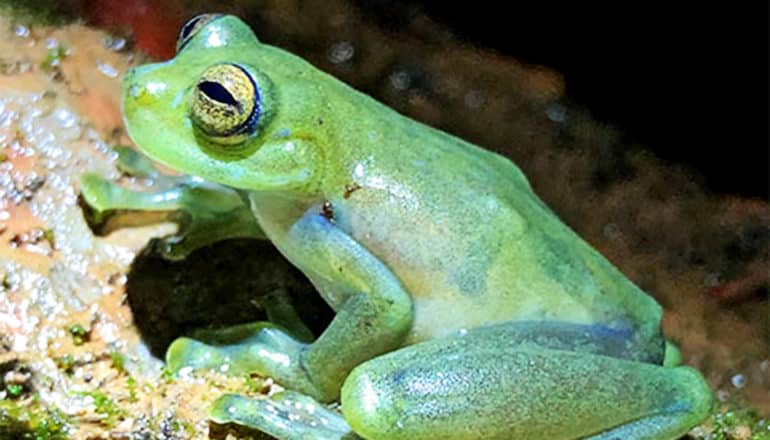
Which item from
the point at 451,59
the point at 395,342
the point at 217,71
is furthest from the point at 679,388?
the point at 451,59

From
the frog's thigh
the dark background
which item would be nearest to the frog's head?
the frog's thigh

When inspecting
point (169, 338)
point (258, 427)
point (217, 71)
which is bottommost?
point (169, 338)

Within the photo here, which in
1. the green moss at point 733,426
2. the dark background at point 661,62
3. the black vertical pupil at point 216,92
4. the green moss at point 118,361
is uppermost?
the black vertical pupil at point 216,92

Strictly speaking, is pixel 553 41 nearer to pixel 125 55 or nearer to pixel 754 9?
pixel 754 9

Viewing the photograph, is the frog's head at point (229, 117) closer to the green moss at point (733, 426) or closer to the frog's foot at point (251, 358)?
the frog's foot at point (251, 358)

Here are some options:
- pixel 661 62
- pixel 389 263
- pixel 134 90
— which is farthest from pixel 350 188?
pixel 661 62

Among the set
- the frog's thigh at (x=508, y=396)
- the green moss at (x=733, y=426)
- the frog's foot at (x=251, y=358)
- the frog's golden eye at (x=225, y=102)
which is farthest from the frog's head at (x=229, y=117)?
the green moss at (x=733, y=426)
